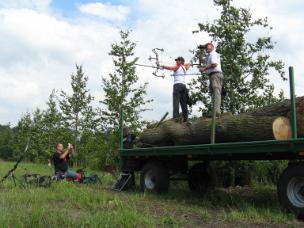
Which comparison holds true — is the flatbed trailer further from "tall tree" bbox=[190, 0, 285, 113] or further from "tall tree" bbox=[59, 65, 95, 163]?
"tall tree" bbox=[59, 65, 95, 163]

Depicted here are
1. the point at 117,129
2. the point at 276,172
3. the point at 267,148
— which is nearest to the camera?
the point at 267,148

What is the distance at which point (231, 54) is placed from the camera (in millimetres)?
14352

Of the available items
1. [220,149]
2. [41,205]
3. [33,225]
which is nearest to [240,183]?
[220,149]

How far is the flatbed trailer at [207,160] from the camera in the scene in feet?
25.6

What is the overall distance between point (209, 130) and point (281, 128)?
67.5 inches

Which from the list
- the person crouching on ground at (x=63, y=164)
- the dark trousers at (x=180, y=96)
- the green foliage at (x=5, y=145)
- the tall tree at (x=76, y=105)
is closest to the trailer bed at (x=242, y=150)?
the dark trousers at (x=180, y=96)

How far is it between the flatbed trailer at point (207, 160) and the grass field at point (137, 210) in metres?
0.41

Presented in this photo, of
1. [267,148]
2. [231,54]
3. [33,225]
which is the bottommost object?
[33,225]

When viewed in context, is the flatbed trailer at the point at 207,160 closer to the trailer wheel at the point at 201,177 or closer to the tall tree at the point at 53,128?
the trailer wheel at the point at 201,177

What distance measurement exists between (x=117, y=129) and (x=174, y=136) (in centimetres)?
862

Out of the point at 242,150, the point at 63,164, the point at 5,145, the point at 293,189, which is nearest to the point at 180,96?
the point at 242,150

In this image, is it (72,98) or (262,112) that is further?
(72,98)

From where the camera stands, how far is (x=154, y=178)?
11570mm

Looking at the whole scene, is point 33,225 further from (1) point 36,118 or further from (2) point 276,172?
(1) point 36,118
